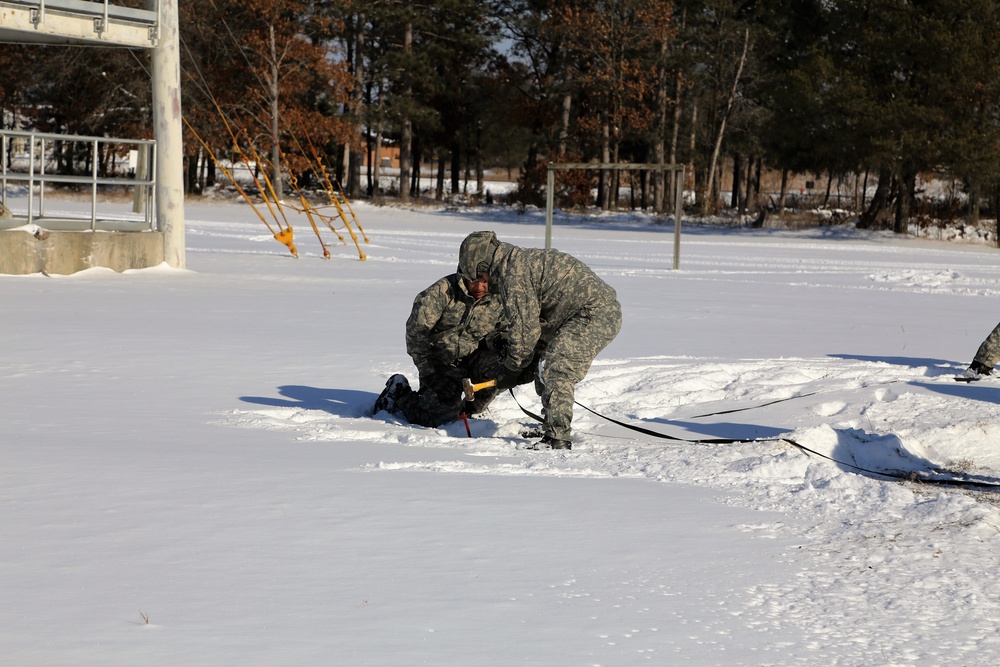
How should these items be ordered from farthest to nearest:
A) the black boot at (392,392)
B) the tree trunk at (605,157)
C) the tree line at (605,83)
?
1. the tree trunk at (605,157)
2. the tree line at (605,83)
3. the black boot at (392,392)

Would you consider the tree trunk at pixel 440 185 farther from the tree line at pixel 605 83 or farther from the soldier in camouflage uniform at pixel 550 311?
the soldier in camouflage uniform at pixel 550 311

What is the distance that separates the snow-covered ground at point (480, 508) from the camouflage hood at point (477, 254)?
1.17 metres

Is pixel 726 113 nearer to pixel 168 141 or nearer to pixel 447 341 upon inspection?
pixel 168 141

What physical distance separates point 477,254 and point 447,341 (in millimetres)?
1297

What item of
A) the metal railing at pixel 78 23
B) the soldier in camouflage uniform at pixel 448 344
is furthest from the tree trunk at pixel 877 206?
the soldier in camouflage uniform at pixel 448 344

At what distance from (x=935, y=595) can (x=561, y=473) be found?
2.66 m

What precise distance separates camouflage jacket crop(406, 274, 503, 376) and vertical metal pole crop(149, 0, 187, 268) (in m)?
12.7

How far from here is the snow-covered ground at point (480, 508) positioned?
4.41 metres

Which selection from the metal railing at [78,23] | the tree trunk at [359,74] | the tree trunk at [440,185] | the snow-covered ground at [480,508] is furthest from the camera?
the tree trunk at [440,185]

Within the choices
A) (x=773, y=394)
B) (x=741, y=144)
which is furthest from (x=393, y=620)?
(x=741, y=144)

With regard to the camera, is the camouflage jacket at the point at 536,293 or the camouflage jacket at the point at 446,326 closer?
the camouflage jacket at the point at 536,293

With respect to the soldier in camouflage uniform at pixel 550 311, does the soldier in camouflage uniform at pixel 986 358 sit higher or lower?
lower

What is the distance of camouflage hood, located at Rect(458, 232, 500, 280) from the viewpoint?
7574 mm

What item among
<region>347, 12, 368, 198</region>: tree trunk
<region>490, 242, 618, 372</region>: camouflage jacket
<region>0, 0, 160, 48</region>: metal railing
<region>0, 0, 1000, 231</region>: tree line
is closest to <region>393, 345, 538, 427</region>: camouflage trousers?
<region>490, 242, 618, 372</region>: camouflage jacket
